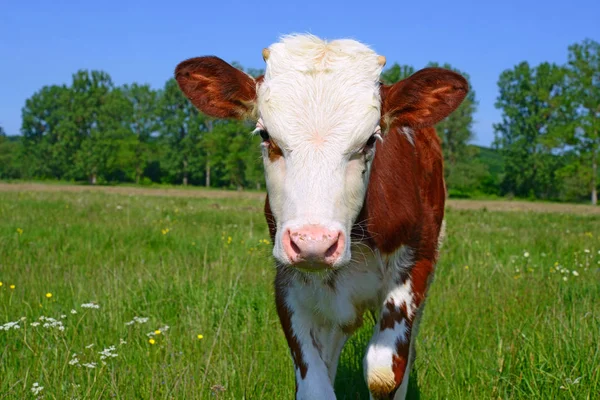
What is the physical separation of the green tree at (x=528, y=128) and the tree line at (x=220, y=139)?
11 cm

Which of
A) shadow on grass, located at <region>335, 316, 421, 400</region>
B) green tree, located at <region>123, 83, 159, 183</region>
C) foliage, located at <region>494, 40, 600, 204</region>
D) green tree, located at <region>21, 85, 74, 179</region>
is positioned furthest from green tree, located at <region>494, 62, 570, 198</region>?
shadow on grass, located at <region>335, 316, 421, 400</region>

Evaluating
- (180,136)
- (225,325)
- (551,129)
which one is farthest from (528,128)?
(225,325)

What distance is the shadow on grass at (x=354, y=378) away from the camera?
13.4 feet

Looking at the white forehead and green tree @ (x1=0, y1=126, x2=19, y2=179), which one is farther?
green tree @ (x1=0, y1=126, x2=19, y2=179)

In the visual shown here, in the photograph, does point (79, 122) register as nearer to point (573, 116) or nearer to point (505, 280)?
point (573, 116)

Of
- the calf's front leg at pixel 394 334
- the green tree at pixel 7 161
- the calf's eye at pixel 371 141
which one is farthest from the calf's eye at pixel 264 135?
the green tree at pixel 7 161

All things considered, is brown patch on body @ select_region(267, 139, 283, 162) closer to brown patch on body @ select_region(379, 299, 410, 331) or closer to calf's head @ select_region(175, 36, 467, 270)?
calf's head @ select_region(175, 36, 467, 270)

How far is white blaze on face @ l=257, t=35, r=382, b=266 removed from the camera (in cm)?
257

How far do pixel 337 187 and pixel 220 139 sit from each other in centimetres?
6603

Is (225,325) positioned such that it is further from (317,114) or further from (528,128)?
(528,128)

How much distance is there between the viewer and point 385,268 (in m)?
3.45

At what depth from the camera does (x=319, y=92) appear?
2.86 m

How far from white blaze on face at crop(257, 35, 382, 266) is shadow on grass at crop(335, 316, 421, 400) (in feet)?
5.81

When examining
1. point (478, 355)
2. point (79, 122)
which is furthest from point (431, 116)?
point (79, 122)
